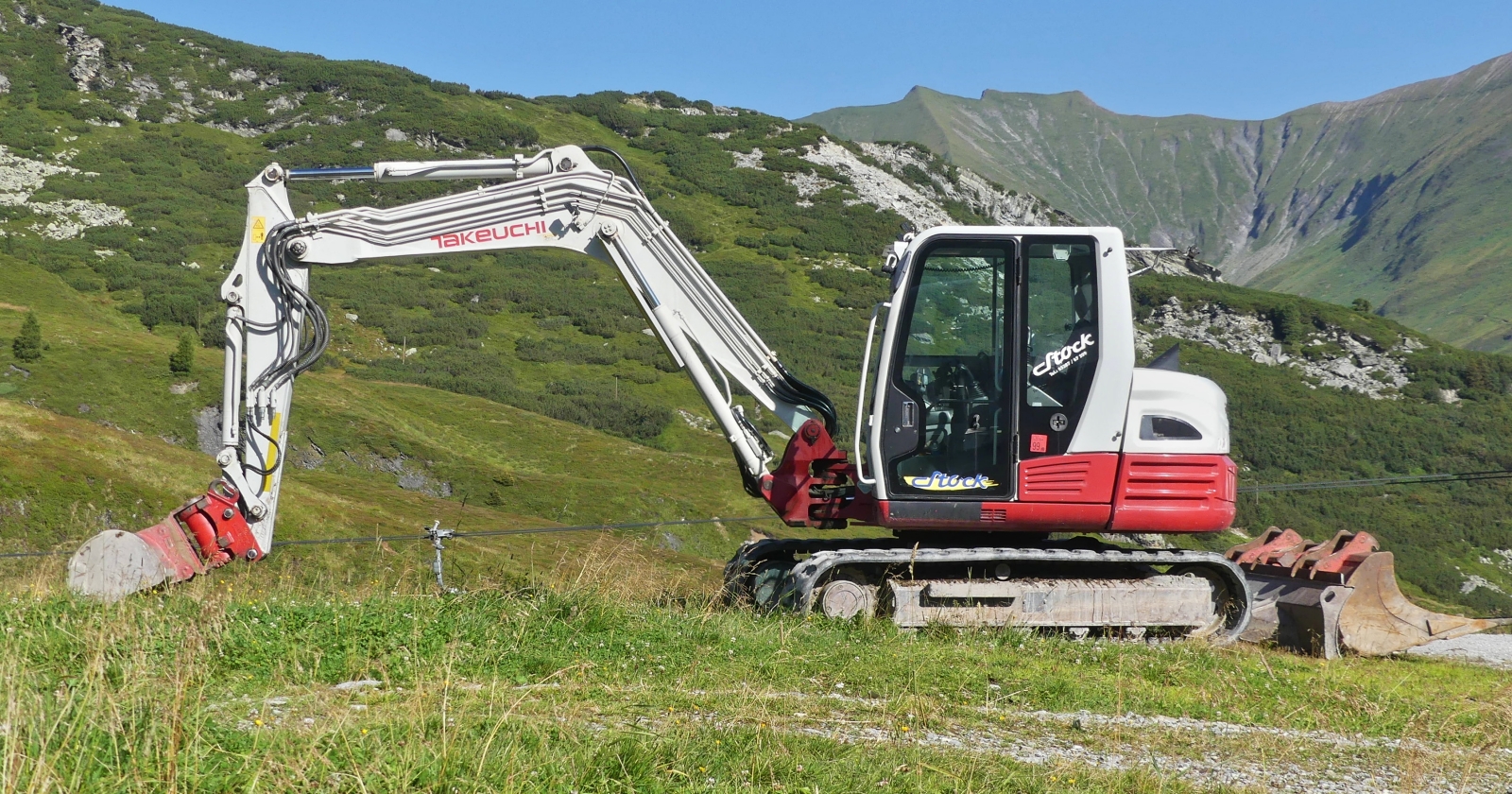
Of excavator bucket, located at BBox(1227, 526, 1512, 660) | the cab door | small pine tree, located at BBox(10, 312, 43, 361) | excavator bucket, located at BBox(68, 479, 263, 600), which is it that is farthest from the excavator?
small pine tree, located at BBox(10, 312, 43, 361)

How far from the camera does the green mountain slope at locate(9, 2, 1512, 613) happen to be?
29047 mm

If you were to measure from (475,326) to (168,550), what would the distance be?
64.1 metres

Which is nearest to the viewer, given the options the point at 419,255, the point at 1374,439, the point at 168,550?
the point at 168,550

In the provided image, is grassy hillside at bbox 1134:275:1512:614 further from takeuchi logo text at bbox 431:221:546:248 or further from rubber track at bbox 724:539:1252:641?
takeuchi logo text at bbox 431:221:546:248

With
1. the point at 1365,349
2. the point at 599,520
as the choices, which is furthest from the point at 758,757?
the point at 1365,349

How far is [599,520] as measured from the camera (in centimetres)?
2833

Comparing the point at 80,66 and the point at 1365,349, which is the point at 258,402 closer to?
the point at 1365,349

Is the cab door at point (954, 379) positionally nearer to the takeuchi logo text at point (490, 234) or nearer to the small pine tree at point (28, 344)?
the takeuchi logo text at point (490, 234)

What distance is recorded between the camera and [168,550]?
9.22 meters

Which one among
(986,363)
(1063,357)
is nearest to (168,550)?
(986,363)

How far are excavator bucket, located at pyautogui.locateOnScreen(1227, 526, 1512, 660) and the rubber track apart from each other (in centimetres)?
78

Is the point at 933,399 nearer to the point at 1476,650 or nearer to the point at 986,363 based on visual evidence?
the point at 986,363

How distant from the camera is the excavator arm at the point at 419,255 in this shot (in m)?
9.46

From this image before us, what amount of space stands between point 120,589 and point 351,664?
2944mm
